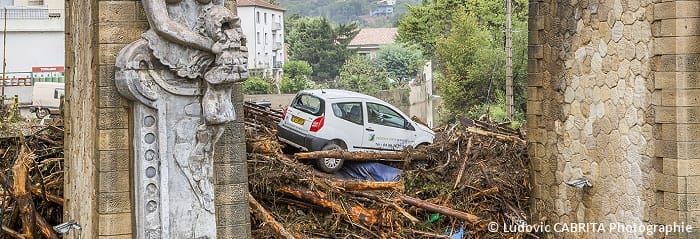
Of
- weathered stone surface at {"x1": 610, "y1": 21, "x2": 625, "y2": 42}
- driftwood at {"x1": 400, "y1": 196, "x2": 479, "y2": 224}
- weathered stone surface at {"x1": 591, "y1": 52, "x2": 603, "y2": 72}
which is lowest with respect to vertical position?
driftwood at {"x1": 400, "y1": 196, "x2": 479, "y2": 224}

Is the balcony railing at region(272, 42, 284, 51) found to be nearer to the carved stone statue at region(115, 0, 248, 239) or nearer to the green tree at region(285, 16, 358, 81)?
the green tree at region(285, 16, 358, 81)

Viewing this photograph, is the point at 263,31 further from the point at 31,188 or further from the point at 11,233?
the point at 11,233

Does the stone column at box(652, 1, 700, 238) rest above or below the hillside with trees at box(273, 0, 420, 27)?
below

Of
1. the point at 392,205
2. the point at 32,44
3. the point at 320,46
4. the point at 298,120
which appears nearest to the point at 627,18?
the point at 392,205

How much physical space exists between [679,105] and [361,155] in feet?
21.7

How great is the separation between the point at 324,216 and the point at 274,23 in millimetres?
62447

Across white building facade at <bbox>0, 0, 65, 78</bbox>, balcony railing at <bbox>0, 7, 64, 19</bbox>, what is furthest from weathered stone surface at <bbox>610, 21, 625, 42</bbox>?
balcony railing at <bbox>0, 7, 64, 19</bbox>

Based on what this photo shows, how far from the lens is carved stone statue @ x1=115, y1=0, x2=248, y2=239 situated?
17.9 ft

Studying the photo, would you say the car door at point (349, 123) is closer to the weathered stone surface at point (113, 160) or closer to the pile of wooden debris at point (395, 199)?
the pile of wooden debris at point (395, 199)

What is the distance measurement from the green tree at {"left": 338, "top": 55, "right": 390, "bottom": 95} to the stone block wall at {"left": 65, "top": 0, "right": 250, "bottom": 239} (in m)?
41.1

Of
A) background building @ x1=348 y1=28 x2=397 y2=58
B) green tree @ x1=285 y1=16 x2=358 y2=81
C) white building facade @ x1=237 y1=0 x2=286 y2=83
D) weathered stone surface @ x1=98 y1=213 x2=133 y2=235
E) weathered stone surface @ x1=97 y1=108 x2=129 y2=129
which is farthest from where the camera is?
background building @ x1=348 y1=28 x2=397 y2=58

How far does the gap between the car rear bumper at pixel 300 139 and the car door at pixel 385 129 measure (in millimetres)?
1145

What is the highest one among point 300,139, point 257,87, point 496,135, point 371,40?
point 371,40

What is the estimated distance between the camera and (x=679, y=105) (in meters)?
7.32
